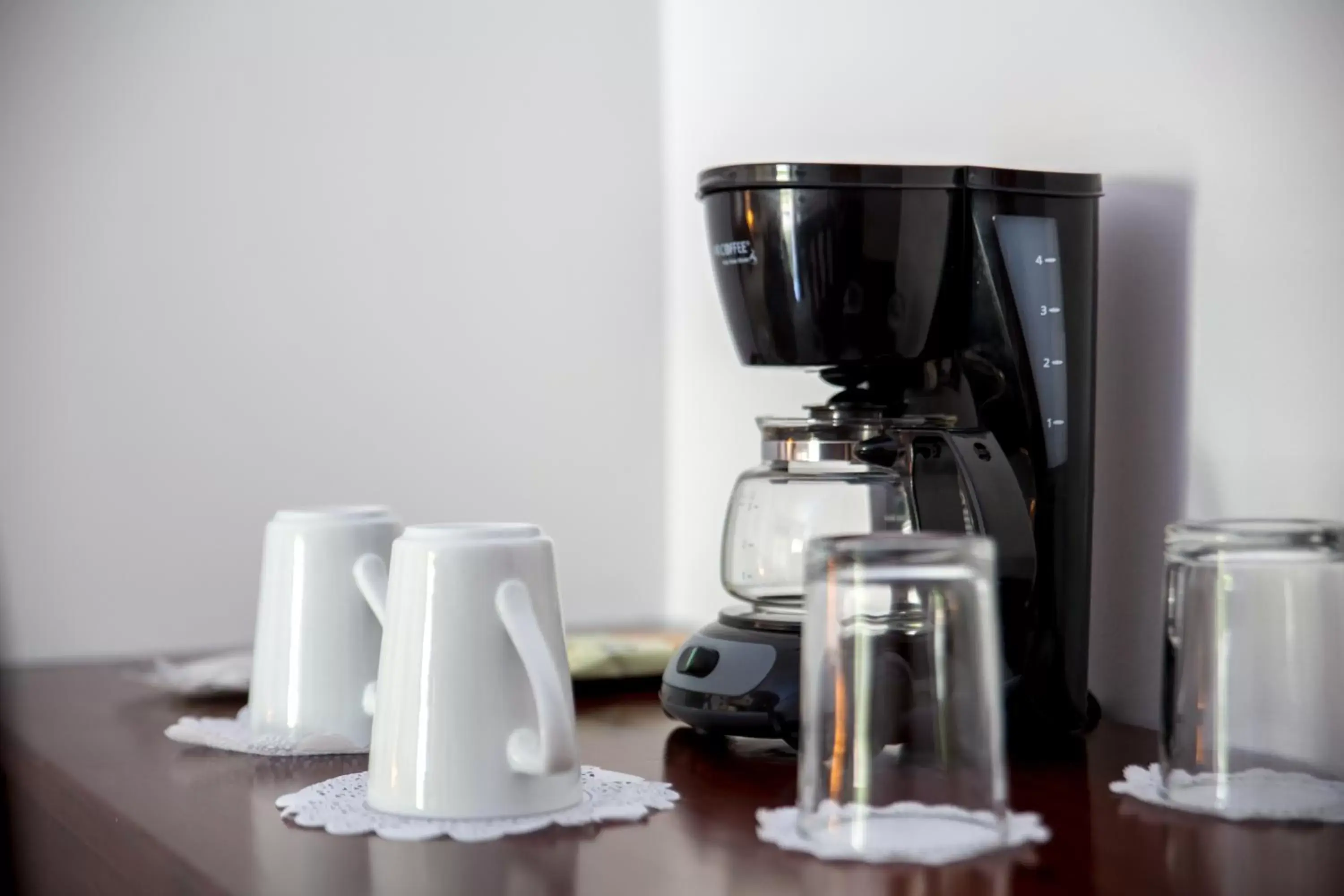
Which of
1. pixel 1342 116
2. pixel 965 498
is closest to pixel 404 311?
pixel 965 498

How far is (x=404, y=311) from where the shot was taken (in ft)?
4.89

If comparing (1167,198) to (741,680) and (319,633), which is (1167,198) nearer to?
(741,680)

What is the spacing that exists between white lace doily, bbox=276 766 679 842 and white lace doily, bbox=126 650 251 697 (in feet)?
1.09

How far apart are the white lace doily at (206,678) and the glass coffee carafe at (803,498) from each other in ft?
1.29

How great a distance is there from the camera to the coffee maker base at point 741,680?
2.80 ft

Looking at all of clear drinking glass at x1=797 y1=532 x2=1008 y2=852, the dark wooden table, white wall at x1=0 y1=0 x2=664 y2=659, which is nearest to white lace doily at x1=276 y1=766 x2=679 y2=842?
the dark wooden table

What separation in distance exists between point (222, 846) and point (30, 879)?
0.37 m

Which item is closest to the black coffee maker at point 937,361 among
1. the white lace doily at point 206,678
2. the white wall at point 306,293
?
the white lace doily at point 206,678

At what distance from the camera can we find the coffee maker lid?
845 mm

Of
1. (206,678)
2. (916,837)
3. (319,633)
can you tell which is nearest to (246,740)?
(319,633)

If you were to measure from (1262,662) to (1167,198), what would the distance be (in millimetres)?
332

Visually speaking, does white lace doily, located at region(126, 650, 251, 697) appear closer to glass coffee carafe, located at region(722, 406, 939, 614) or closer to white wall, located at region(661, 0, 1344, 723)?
glass coffee carafe, located at region(722, 406, 939, 614)

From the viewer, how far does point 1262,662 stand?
2.39ft

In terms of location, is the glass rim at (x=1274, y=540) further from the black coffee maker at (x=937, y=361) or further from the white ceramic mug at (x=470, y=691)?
the white ceramic mug at (x=470, y=691)
